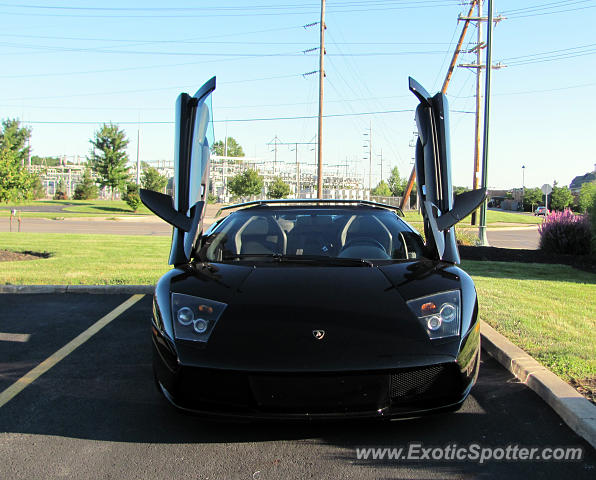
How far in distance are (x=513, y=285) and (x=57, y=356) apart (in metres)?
6.40

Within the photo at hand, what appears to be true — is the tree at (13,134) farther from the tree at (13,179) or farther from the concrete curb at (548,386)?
the concrete curb at (548,386)

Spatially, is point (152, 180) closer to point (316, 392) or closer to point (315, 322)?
point (315, 322)

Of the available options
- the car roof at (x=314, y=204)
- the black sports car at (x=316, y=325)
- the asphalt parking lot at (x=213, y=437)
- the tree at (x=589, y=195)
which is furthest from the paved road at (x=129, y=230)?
the asphalt parking lot at (x=213, y=437)

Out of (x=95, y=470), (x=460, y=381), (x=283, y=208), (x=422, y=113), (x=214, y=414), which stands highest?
(x=422, y=113)

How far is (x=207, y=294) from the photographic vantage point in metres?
2.93

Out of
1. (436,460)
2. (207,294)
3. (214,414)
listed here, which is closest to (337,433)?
(436,460)

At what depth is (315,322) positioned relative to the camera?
2691mm

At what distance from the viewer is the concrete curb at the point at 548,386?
112 inches

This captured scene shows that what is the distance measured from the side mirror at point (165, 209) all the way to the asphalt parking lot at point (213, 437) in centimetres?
119

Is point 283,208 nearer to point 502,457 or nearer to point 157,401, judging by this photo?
point 157,401

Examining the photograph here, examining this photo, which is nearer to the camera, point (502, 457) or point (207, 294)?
point (502, 457)

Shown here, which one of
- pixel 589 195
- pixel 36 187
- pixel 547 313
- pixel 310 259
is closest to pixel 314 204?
pixel 310 259

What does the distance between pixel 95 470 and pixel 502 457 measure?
2.04 metres

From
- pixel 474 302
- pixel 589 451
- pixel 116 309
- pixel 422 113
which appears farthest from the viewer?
pixel 116 309
